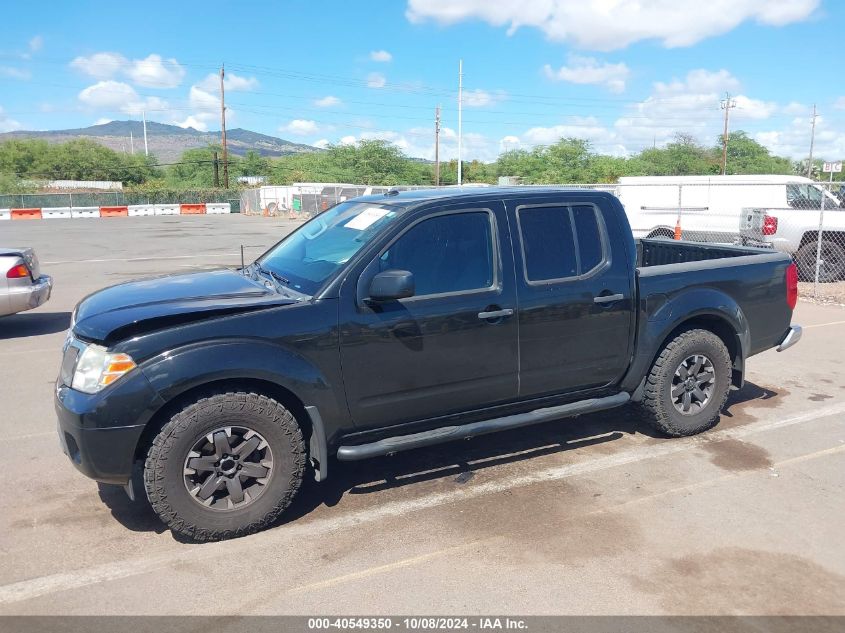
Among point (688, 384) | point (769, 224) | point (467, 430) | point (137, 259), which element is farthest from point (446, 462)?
point (137, 259)

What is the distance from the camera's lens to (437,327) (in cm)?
412

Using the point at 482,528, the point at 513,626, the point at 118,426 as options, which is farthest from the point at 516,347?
the point at 118,426

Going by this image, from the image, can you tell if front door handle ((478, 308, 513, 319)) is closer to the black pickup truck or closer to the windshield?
the black pickup truck

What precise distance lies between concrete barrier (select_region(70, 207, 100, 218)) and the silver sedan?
3885 cm

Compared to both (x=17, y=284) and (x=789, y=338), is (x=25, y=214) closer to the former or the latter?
(x=17, y=284)

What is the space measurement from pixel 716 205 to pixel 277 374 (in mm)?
14343

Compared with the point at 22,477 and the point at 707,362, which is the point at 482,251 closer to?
the point at 707,362

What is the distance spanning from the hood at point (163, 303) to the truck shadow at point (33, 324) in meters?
5.55

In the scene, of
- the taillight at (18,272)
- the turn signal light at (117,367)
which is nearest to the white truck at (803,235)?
the taillight at (18,272)

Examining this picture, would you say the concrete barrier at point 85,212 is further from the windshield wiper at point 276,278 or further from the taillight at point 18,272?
the windshield wiper at point 276,278

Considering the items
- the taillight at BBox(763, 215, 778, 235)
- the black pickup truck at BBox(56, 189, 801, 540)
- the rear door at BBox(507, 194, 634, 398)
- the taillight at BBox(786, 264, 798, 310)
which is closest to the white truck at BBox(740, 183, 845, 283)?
the taillight at BBox(763, 215, 778, 235)

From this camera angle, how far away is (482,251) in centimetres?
437

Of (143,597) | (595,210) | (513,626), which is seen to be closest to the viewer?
(513,626)

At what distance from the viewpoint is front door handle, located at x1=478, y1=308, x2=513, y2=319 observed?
4250mm
